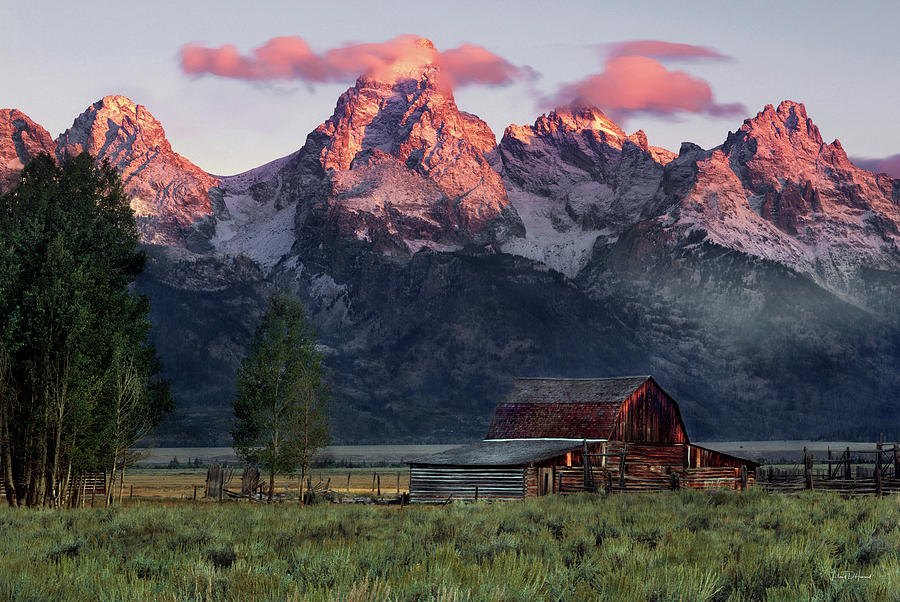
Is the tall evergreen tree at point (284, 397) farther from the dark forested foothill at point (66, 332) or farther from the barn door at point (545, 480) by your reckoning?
the barn door at point (545, 480)

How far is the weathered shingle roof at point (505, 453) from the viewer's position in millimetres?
51250

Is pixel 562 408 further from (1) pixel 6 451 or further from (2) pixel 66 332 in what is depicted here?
(1) pixel 6 451

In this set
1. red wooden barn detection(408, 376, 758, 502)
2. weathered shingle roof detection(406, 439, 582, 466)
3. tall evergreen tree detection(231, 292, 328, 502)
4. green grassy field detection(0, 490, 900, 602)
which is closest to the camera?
green grassy field detection(0, 490, 900, 602)

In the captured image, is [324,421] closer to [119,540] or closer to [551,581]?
[119,540]

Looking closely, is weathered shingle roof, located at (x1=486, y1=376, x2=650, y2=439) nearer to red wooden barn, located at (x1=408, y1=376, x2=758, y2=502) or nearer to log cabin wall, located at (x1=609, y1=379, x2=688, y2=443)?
red wooden barn, located at (x1=408, y1=376, x2=758, y2=502)

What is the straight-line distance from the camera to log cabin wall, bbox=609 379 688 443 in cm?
5572

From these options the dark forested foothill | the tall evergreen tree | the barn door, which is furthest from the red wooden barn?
the dark forested foothill

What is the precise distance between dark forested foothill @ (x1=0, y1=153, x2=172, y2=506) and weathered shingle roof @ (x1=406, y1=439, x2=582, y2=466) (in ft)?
58.6

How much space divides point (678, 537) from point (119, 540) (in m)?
10.9

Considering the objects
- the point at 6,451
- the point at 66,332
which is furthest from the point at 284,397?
the point at 6,451

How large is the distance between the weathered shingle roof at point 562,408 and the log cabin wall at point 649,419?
616 mm

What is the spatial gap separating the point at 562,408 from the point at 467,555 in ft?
146

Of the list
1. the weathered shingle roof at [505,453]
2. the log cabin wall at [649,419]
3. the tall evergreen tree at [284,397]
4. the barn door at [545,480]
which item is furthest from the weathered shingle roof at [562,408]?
the tall evergreen tree at [284,397]

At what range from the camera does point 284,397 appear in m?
55.0
